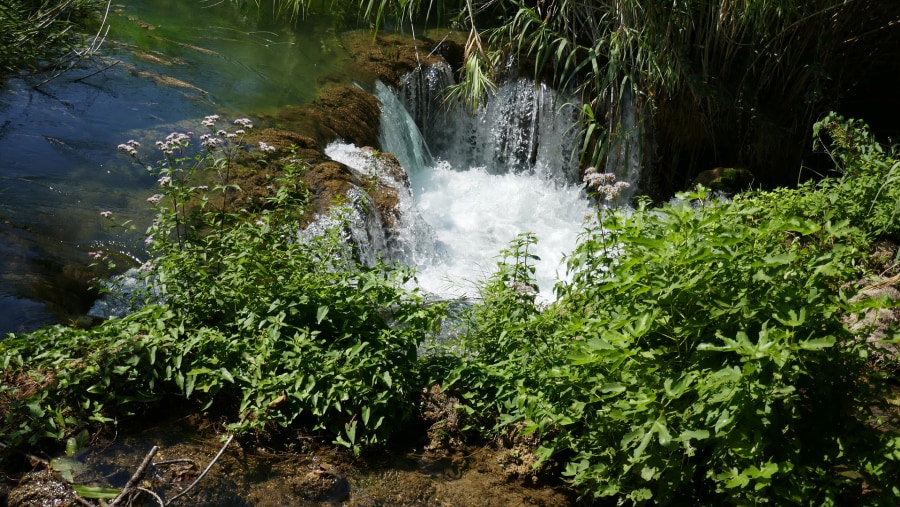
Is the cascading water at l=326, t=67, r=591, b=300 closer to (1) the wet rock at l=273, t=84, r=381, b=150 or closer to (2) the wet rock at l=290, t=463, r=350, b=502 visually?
(1) the wet rock at l=273, t=84, r=381, b=150

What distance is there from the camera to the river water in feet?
17.1

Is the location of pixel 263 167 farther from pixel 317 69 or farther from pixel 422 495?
pixel 422 495

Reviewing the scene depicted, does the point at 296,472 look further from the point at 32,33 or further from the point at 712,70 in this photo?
the point at 712,70

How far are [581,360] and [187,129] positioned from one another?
5396mm

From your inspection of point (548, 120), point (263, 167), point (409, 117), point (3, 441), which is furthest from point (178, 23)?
point (3, 441)

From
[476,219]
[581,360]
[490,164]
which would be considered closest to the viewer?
[581,360]

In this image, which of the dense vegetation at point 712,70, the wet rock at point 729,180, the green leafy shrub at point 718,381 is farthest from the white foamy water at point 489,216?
the green leafy shrub at point 718,381

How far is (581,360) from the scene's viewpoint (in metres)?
2.68

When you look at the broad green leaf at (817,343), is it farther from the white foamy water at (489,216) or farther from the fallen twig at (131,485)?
the white foamy water at (489,216)

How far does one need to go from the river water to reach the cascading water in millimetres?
19

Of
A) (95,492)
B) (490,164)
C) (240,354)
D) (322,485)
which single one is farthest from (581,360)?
(490,164)

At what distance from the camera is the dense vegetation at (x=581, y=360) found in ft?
8.21

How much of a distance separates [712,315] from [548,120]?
23.6 ft

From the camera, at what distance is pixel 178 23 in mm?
9312
